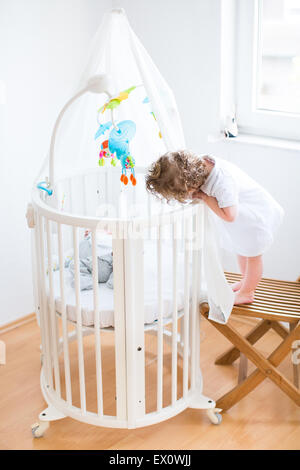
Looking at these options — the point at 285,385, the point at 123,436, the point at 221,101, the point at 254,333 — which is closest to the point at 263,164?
the point at 221,101

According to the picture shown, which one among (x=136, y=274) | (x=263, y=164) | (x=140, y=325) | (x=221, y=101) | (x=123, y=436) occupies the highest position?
(x=221, y=101)

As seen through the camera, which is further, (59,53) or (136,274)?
(59,53)

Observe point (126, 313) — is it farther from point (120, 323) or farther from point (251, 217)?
point (251, 217)

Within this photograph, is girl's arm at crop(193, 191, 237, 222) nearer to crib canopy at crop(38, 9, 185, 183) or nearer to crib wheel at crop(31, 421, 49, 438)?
crib canopy at crop(38, 9, 185, 183)

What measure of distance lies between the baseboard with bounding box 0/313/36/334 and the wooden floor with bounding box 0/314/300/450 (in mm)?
317

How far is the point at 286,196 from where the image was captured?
2699 mm

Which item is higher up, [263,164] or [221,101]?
[221,101]

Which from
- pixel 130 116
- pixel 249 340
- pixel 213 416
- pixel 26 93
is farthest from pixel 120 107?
pixel 213 416

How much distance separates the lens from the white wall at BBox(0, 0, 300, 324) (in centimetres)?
265

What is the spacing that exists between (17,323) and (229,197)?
4.59 feet

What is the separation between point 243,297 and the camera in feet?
7.24

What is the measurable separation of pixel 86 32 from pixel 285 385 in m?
1.82

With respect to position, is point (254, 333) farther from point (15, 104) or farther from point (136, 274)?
point (15, 104)

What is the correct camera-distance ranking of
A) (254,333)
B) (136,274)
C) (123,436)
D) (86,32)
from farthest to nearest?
(86,32)
(254,333)
(123,436)
(136,274)
